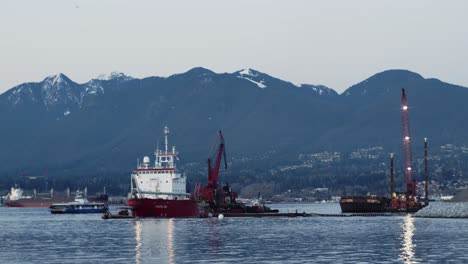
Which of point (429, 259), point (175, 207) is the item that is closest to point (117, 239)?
point (429, 259)

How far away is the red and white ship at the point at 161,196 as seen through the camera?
177750mm

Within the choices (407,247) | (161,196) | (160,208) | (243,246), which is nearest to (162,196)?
(161,196)

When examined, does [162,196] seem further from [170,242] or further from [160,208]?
[170,242]

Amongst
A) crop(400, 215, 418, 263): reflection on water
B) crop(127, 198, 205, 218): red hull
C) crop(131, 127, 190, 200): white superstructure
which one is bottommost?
crop(400, 215, 418, 263): reflection on water

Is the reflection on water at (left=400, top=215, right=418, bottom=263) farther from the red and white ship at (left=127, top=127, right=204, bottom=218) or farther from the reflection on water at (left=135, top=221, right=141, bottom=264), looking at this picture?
the red and white ship at (left=127, top=127, right=204, bottom=218)

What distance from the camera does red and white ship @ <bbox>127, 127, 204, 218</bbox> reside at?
178 m

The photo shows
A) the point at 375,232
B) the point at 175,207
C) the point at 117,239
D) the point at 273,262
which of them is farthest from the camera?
the point at 175,207

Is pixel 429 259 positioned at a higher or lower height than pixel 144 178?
lower

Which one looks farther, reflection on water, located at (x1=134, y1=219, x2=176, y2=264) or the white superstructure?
the white superstructure

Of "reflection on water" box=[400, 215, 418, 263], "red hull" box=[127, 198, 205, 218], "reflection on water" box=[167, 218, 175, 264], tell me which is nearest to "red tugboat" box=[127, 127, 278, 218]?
"red hull" box=[127, 198, 205, 218]

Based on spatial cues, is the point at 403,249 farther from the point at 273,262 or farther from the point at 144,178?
the point at 144,178

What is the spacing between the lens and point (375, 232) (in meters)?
126

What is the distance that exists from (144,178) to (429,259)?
112 metres

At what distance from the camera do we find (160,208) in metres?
179
